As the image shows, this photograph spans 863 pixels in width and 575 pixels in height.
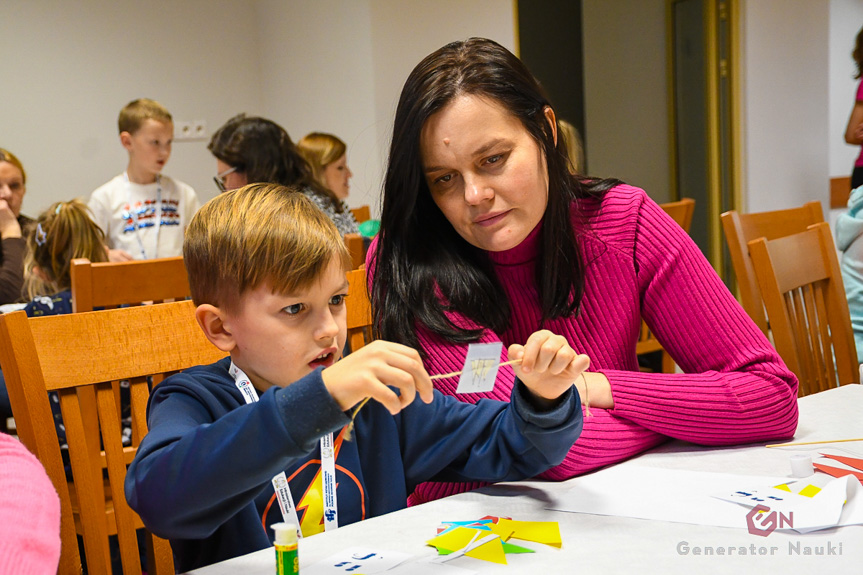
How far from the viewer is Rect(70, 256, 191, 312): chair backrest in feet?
6.87

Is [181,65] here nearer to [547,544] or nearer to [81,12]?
[81,12]

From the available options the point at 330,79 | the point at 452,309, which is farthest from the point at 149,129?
the point at 452,309

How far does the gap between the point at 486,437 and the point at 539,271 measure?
385 millimetres

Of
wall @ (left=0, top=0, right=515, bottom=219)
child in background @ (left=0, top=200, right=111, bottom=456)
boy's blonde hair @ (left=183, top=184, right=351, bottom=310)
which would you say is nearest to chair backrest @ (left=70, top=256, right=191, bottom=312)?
child in background @ (left=0, top=200, right=111, bottom=456)

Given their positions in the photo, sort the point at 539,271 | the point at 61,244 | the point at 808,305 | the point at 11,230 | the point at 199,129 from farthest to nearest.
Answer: the point at 199,129, the point at 11,230, the point at 61,244, the point at 808,305, the point at 539,271

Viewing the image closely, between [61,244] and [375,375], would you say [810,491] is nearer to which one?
[375,375]

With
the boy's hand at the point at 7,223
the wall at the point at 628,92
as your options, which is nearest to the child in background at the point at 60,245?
the boy's hand at the point at 7,223

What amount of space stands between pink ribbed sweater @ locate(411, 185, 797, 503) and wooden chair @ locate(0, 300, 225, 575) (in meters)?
0.40

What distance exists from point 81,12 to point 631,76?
4.05 meters

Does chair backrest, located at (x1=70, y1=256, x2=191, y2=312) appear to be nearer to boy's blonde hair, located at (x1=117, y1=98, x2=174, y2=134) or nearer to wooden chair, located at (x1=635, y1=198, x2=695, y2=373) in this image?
wooden chair, located at (x1=635, y1=198, x2=695, y2=373)

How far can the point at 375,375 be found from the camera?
0.84 meters

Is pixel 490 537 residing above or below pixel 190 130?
below

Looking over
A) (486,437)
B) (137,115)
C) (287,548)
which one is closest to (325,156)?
(137,115)

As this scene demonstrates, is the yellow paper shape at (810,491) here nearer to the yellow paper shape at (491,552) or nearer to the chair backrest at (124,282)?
the yellow paper shape at (491,552)
